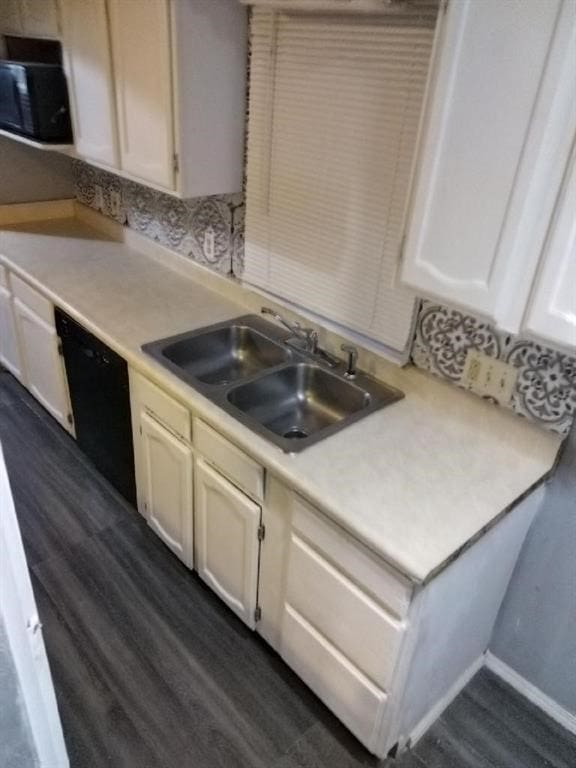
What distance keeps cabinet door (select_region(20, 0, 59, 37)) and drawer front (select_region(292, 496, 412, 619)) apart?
222cm

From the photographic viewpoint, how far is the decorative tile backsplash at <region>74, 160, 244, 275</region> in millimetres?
2299

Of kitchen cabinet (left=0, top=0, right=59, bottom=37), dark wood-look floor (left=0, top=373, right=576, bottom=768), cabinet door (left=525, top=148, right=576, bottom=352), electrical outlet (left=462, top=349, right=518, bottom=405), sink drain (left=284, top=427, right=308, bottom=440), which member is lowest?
dark wood-look floor (left=0, top=373, right=576, bottom=768)

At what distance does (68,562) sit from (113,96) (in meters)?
1.80

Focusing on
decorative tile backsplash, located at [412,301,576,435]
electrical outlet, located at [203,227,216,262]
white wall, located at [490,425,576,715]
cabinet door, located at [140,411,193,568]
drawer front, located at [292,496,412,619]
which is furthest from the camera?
electrical outlet, located at [203,227,216,262]

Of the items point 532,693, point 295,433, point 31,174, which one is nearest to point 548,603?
point 532,693

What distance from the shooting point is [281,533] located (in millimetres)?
1579

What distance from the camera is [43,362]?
2.69 m

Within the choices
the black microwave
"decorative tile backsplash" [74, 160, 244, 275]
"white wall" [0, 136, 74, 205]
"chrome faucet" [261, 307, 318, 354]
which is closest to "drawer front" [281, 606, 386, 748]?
"chrome faucet" [261, 307, 318, 354]

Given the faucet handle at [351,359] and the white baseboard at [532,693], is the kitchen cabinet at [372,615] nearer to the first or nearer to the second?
the white baseboard at [532,693]

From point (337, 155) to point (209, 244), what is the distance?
0.86 meters

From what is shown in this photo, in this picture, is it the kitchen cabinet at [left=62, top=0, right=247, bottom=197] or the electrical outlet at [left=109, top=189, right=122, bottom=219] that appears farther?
the electrical outlet at [left=109, top=189, right=122, bottom=219]

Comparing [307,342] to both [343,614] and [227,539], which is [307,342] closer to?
[227,539]

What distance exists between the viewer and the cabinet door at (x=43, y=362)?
255cm

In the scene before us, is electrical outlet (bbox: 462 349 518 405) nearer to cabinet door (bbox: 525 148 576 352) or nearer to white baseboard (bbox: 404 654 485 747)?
cabinet door (bbox: 525 148 576 352)
